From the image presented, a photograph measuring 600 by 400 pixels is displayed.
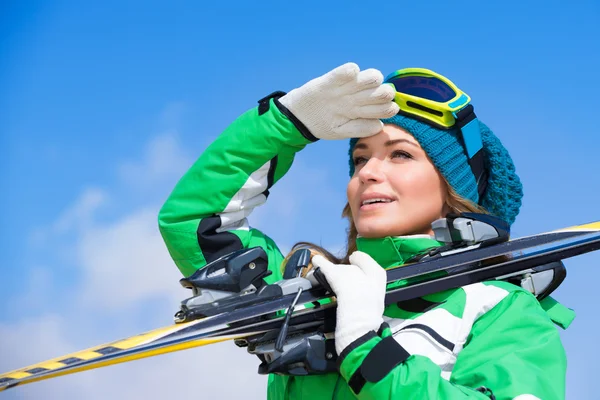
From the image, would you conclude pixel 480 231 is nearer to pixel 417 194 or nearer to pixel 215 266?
pixel 417 194

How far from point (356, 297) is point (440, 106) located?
1113 mm

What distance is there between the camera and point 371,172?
2.73 metres

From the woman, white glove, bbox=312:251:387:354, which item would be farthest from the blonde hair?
white glove, bbox=312:251:387:354

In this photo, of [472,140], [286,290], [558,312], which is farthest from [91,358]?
[472,140]

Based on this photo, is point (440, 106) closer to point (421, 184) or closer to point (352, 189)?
point (421, 184)

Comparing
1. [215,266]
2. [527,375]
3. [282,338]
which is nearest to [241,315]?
[282,338]

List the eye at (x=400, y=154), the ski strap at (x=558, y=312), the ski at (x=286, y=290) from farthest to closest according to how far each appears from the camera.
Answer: the eye at (x=400, y=154) → the ski strap at (x=558, y=312) → the ski at (x=286, y=290)

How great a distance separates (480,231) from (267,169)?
1055 millimetres

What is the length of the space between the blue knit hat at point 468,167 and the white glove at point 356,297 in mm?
730

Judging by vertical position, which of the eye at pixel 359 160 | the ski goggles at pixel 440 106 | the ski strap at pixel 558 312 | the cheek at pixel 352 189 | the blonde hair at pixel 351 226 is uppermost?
the ski goggles at pixel 440 106

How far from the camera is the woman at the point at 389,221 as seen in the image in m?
2.03

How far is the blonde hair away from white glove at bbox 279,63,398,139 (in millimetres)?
384

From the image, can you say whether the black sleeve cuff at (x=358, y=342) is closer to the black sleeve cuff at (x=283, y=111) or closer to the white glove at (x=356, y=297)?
the white glove at (x=356, y=297)

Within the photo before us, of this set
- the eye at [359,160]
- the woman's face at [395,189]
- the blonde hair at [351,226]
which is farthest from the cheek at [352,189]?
the blonde hair at [351,226]
